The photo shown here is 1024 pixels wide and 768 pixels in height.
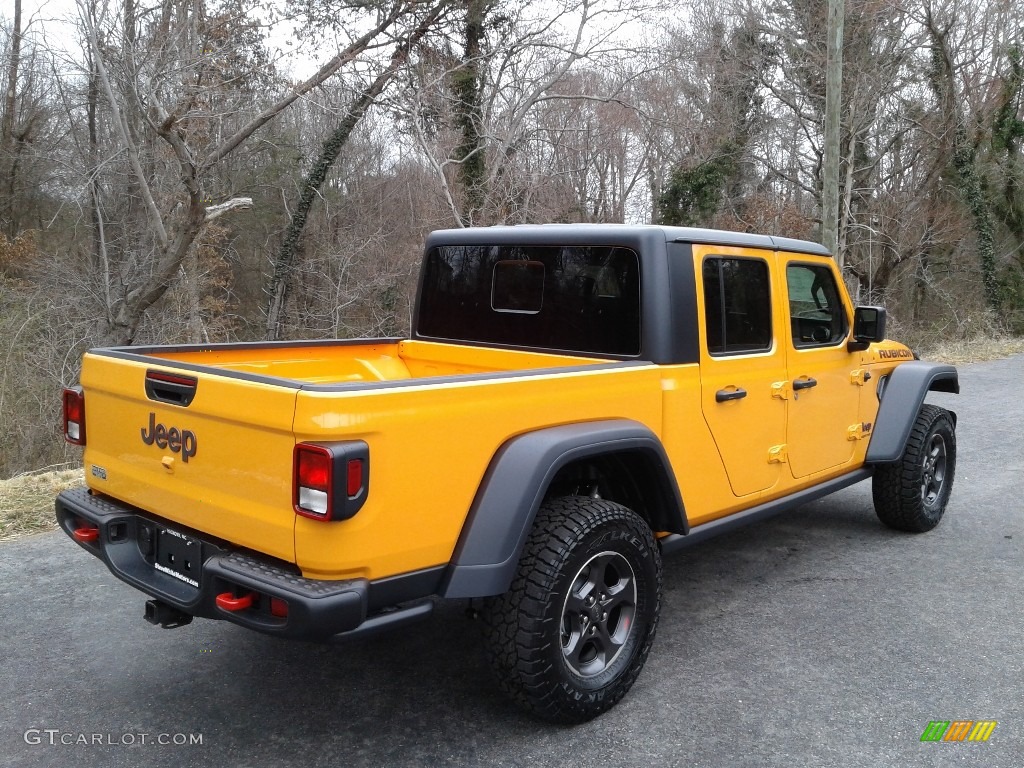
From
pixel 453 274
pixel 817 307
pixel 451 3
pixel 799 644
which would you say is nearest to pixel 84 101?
pixel 451 3

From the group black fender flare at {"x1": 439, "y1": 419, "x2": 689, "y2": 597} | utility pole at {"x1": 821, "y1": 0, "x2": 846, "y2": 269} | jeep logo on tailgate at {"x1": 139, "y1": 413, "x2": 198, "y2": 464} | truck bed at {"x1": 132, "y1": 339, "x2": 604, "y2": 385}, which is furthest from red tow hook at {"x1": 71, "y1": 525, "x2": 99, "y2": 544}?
utility pole at {"x1": 821, "y1": 0, "x2": 846, "y2": 269}

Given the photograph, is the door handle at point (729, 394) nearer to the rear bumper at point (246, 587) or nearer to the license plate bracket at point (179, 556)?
the rear bumper at point (246, 587)

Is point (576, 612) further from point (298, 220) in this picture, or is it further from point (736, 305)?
point (298, 220)

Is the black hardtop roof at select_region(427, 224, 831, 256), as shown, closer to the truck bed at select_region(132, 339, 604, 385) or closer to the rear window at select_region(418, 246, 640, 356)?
the rear window at select_region(418, 246, 640, 356)

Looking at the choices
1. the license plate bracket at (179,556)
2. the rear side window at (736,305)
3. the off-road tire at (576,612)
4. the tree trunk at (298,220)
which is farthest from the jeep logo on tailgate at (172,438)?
the tree trunk at (298,220)

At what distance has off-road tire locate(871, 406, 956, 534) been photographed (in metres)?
5.08

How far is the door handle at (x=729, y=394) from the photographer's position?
12.3 ft

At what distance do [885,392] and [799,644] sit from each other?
1970 millimetres

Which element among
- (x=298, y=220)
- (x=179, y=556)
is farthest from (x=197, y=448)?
(x=298, y=220)

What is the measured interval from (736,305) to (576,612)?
1.70 m

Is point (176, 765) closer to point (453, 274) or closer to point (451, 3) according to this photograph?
point (453, 274)

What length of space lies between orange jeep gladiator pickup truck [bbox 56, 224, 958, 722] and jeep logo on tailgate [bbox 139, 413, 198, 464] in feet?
0.04

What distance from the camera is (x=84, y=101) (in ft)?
48.1

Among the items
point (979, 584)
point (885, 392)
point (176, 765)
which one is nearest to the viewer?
point (176, 765)
